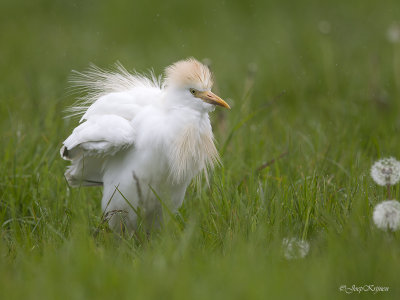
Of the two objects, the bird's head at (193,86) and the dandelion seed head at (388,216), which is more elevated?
the bird's head at (193,86)

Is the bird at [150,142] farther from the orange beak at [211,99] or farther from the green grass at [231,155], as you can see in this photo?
the green grass at [231,155]

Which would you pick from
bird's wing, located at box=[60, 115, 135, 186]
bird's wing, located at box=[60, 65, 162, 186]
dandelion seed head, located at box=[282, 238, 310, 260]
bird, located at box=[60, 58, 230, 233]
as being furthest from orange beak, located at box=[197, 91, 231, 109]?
dandelion seed head, located at box=[282, 238, 310, 260]

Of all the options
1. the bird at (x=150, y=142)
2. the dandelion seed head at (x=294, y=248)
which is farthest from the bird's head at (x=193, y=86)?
the dandelion seed head at (x=294, y=248)

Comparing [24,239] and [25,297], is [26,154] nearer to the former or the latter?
[24,239]

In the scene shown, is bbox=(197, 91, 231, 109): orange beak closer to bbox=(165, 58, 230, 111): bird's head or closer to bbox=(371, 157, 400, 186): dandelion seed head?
bbox=(165, 58, 230, 111): bird's head

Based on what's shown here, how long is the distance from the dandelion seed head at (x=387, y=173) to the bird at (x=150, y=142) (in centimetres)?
97

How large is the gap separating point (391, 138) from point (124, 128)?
95.2 inches

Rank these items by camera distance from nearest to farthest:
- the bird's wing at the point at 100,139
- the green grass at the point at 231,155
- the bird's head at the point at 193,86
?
the green grass at the point at 231,155 < the bird's wing at the point at 100,139 < the bird's head at the point at 193,86

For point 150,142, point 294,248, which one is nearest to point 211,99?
point 150,142

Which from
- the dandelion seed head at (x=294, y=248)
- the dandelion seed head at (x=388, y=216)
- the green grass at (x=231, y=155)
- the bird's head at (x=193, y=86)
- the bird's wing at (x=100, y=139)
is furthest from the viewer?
the bird's head at (x=193, y=86)

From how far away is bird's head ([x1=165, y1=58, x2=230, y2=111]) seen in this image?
3.54 m

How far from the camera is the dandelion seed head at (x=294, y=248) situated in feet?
9.57

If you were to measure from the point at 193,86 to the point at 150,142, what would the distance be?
1.42ft

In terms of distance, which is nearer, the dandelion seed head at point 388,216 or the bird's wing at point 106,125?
the dandelion seed head at point 388,216
